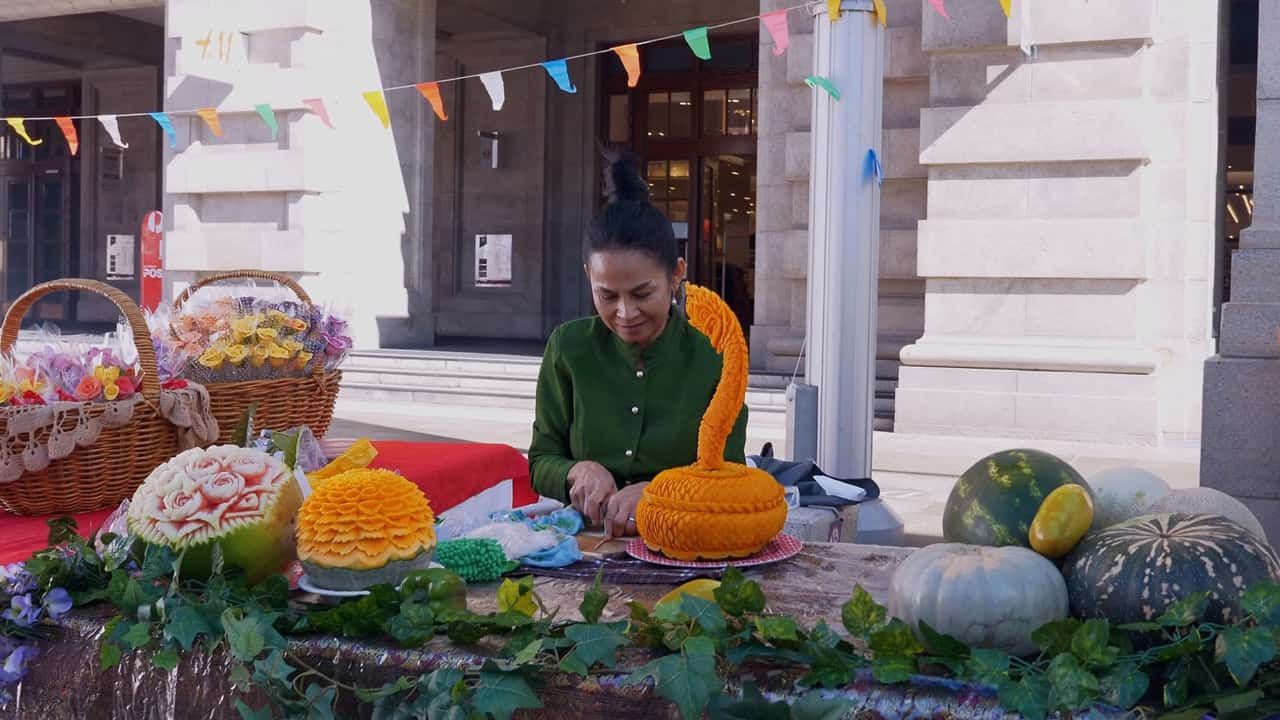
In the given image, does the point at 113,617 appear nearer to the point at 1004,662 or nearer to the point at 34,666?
the point at 34,666

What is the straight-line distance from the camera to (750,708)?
1377 mm

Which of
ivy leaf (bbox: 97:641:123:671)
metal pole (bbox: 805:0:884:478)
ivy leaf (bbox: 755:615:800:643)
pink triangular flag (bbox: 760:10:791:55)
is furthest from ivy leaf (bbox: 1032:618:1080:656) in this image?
pink triangular flag (bbox: 760:10:791:55)

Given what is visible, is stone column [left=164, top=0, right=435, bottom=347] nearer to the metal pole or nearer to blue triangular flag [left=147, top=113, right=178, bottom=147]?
blue triangular flag [left=147, top=113, right=178, bottom=147]

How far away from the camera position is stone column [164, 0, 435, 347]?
13773 mm

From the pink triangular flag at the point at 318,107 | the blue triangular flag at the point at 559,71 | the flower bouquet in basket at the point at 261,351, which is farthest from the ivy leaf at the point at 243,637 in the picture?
the pink triangular flag at the point at 318,107

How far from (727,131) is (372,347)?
19.9 ft

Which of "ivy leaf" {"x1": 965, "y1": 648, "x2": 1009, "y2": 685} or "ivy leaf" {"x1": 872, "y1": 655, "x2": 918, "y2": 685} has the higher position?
"ivy leaf" {"x1": 965, "y1": 648, "x2": 1009, "y2": 685}

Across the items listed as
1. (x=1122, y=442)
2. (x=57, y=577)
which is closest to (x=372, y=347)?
(x=1122, y=442)

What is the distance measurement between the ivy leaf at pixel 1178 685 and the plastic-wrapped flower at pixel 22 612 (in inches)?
58.1

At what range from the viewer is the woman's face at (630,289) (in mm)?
2719

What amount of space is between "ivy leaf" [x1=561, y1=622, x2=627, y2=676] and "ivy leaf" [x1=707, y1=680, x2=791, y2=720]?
16cm

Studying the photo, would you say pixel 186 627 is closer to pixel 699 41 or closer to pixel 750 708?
pixel 750 708

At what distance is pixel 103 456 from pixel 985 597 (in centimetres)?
234

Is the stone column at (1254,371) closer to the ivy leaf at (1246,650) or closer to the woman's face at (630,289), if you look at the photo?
the woman's face at (630,289)
